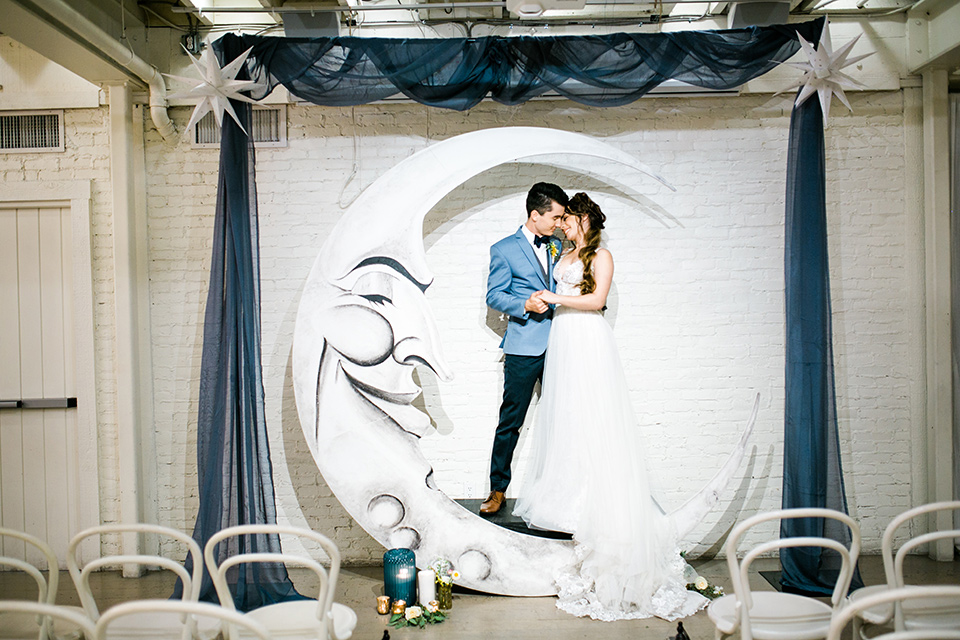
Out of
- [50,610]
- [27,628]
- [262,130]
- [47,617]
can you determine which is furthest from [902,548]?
[262,130]

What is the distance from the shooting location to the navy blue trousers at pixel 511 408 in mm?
3887

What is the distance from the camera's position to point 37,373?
4.25m

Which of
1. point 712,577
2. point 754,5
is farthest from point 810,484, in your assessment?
point 754,5

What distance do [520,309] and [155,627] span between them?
2256 millimetres

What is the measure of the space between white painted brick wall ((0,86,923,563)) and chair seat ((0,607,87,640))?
1559 millimetres

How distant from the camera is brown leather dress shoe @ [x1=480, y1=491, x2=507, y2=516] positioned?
12.7ft

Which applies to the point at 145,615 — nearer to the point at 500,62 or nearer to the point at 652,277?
the point at 500,62

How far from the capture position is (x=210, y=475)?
333 cm

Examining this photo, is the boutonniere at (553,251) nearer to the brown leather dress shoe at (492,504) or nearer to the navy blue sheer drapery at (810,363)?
the navy blue sheer drapery at (810,363)

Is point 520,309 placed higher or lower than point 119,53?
lower

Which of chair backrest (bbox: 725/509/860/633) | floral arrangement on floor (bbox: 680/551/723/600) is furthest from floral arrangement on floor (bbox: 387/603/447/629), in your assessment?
chair backrest (bbox: 725/509/860/633)

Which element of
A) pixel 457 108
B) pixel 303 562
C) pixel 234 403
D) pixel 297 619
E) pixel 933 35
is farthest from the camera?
pixel 933 35

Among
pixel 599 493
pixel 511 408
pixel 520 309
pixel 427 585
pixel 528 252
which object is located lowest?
pixel 427 585

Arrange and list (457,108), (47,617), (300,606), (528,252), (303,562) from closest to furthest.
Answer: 1. (303,562)
2. (47,617)
3. (300,606)
4. (457,108)
5. (528,252)
